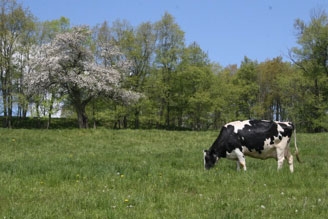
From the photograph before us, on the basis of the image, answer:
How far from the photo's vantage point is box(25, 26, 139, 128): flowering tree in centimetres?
3747

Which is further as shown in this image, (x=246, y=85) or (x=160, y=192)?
(x=246, y=85)

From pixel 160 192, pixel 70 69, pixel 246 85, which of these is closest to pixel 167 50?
pixel 246 85

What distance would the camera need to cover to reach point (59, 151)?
21.0 metres

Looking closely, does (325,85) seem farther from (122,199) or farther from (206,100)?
(122,199)

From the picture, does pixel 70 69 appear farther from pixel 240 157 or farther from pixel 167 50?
pixel 240 157

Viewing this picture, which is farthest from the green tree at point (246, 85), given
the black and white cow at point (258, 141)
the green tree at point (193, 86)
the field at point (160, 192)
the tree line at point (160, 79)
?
the black and white cow at point (258, 141)

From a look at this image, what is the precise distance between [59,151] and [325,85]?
45.1 meters

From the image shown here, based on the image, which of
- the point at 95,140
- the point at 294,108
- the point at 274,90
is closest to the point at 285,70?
the point at 274,90

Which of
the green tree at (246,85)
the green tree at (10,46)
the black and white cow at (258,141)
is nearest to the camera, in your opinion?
the black and white cow at (258,141)

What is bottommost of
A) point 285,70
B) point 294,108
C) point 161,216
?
point 161,216

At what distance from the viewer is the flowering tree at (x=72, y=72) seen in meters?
37.5

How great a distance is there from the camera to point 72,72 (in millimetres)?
37719

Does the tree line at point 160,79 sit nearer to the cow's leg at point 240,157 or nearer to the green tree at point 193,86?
the green tree at point 193,86

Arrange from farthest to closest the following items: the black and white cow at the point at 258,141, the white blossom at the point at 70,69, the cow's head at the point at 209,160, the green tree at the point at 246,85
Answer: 1. the green tree at the point at 246,85
2. the white blossom at the point at 70,69
3. the cow's head at the point at 209,160
4. the black and white cow at the point at 258,141
